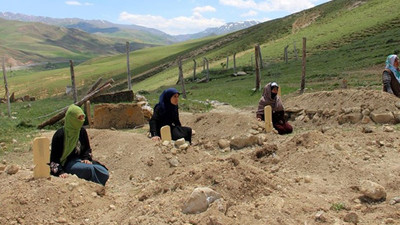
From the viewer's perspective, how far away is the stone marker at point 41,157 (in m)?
5.42

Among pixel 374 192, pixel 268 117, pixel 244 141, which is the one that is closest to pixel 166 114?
pixel 244 141

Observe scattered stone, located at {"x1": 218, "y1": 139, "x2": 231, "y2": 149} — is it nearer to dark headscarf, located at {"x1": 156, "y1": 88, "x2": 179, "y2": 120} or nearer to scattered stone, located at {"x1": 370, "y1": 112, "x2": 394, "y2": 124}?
dark headscarf, located at {"x1": 156, "y1": 88, "x2": 179, "y2": 120}

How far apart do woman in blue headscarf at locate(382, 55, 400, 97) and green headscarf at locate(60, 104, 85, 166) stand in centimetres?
830

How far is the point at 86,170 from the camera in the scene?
6191mm

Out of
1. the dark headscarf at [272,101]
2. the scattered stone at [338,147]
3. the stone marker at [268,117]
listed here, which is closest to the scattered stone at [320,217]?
the scattered stone at [338,147]

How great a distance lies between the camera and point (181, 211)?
14.6ft

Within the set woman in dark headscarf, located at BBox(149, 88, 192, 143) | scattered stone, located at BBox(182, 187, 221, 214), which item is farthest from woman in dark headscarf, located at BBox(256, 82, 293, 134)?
scattered stone, located at BBox(182, 187, 221, 214)

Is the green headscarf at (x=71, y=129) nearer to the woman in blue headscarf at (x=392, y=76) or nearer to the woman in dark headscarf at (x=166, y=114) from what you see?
the woman in dark headscarf at (x=166, y=114)

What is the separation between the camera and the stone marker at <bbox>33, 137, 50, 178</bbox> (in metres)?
5.42

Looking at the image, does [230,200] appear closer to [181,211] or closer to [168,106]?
[181,211]

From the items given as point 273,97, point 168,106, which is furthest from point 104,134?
point 273,97

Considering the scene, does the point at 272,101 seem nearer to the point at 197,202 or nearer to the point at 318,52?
the point at 197,202

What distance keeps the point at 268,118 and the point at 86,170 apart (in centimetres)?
514

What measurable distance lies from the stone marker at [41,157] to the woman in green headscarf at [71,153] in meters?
0.56
